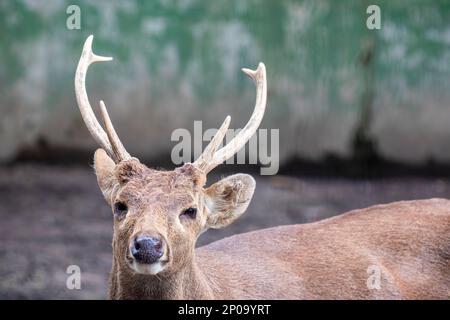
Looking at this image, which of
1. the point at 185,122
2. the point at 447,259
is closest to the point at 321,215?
the point at 185,122

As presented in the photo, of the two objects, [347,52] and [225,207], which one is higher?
[347,52]

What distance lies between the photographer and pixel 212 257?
5.73m

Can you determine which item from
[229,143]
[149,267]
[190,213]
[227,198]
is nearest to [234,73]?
[229,143]

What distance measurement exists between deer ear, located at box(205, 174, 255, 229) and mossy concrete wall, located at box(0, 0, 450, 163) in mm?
4757

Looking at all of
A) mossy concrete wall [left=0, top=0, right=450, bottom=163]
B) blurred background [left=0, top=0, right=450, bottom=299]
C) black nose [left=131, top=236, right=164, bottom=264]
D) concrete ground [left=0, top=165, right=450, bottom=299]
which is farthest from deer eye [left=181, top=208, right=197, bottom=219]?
mossy concrete wall [left=0, top=0, right=450, bottom=163]

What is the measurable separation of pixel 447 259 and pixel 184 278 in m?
1.78

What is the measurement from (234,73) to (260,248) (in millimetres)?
4498

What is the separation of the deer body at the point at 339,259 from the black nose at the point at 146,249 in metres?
0.86

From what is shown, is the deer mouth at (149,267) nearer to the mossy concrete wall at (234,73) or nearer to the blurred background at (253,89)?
the blurred background at (253,89)

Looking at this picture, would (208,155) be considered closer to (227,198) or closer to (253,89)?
(227,198)

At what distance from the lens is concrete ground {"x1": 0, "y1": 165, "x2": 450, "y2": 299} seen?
26.4 ft

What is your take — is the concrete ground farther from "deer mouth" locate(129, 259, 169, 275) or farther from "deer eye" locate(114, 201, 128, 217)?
"deer mouth" locate(129, 259, 169, 275)

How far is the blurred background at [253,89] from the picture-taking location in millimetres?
10016
